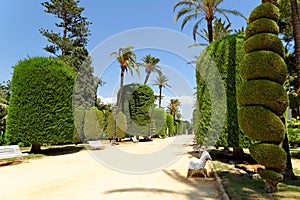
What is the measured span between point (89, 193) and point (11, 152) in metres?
7.15

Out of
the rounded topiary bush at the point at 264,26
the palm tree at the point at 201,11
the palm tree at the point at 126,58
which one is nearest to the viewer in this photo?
the rounded topiary bush at the point at 264,26

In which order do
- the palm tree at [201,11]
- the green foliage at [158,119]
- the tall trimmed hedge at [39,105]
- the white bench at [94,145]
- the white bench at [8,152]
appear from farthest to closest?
the green foliage at [158,119], the white bench at [94,145], the palm tree at [201,11], the tall trimmed hedge at [39,105], the white bench at [8,152]

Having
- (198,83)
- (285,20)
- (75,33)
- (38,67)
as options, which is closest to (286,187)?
(198,83)

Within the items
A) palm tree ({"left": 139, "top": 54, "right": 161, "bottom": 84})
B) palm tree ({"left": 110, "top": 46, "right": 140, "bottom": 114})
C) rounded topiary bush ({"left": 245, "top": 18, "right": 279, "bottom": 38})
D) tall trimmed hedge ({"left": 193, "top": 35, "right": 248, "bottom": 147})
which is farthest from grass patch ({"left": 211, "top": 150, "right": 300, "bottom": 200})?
palm tree ({"left": 139, "top": 54, "right": 161, "bottom": 84})

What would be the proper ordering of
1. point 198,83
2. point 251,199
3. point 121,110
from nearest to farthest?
point 251,199 → point 198,83 → point 121,110

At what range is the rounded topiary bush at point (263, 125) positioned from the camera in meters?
5.89

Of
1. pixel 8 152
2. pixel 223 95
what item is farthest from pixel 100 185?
pixel 223 95

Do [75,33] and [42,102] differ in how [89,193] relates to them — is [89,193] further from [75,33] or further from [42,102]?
[75,33]

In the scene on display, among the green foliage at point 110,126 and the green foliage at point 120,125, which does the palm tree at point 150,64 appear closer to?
the green foliage at point 120,125

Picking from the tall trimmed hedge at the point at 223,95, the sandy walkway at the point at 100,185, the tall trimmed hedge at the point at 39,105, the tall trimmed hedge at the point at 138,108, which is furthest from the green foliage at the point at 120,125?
the sandy walkway at the point at 100,185

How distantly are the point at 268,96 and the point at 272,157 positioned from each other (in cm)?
154

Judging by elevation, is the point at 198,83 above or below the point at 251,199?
above

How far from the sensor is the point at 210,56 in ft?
37.2

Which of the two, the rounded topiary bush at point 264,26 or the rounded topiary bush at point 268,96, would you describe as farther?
the rounded topiary bush at point 264,26
